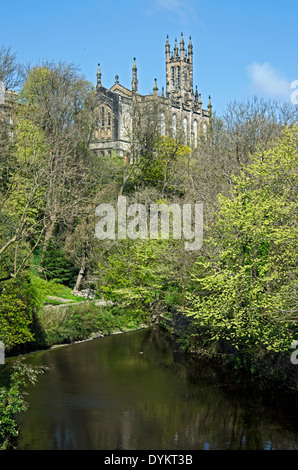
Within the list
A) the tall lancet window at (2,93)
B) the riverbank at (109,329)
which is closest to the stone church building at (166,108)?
the tall lancet window at (2,93)

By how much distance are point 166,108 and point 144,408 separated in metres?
60.2

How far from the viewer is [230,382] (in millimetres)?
24359

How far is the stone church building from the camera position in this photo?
71.4 meters

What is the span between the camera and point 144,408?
21.0 m

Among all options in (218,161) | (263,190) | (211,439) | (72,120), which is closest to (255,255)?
(263,190)

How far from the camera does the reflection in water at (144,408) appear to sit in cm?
1773

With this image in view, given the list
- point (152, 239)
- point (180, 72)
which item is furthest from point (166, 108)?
point (152, 239)

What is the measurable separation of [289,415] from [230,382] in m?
4.65

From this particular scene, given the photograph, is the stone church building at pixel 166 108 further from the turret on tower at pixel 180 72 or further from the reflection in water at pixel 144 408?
the reflection in water at pixel 144 408

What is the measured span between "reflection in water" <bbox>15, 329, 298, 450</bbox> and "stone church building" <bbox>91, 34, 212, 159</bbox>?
32.4 meters

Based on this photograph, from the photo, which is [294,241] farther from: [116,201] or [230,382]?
[116,201]

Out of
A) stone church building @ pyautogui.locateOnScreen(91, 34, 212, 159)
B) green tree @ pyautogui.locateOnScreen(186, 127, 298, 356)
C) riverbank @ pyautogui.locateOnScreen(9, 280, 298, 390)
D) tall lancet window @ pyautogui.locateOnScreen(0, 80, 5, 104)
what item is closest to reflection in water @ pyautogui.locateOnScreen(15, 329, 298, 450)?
riverbank @ pyautogui.locateOnScreen(9, 280, 298, 390)

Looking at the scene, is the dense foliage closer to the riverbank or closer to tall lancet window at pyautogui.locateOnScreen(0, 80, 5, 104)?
the riverbank

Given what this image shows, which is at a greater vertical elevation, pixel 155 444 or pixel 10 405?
pixel 10 405
